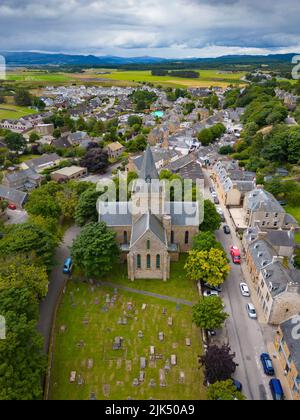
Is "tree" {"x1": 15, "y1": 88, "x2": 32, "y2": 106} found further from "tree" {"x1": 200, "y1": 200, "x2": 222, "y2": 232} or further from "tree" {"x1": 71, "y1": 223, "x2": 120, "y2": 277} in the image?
"tree" {"x1": 200, "y1": 200, "x2": 222, "y2": 232}

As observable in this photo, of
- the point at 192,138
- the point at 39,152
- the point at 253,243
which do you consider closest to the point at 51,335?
the point at 253,243

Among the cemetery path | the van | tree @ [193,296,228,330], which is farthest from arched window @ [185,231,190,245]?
the van

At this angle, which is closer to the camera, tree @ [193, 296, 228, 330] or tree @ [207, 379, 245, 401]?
tree @ [207, 379, 245, 401]

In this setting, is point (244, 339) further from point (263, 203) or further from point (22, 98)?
point (22, 98)

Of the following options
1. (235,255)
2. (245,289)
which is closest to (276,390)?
(245,289)

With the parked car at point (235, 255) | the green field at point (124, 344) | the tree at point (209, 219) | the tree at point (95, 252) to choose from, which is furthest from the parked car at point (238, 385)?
the tree at point (209, 219)
